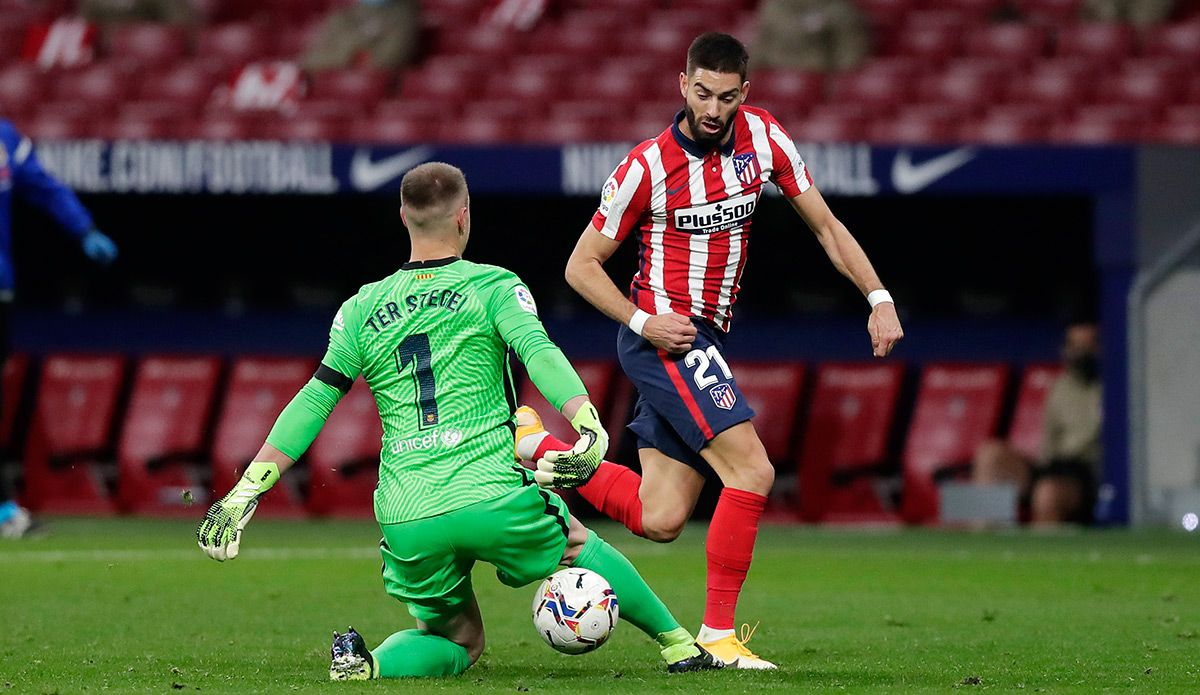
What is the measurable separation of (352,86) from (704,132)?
1072 cm

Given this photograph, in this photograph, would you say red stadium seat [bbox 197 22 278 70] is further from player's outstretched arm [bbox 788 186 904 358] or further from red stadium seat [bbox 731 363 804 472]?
player's outstretched arm [bbox 788 186 904 358]

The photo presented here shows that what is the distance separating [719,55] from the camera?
20.9ft

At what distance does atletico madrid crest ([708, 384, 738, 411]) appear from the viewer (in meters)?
6.60

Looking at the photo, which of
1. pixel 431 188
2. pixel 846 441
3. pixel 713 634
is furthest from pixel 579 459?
pixel 846 441

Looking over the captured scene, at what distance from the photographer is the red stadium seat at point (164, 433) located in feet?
50.6

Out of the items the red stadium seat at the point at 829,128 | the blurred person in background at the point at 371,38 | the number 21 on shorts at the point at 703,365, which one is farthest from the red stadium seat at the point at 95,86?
the number 21 on shorts at the point at 703,365

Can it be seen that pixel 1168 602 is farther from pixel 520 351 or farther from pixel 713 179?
pixel 520 351

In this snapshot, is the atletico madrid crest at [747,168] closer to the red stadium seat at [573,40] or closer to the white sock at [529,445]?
the white sock at [529,445]

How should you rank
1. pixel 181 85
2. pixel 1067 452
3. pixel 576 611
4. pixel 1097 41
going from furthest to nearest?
pixel 181 85 < pixel 1097 41 < pixel 1067 452 < pixel 576 611

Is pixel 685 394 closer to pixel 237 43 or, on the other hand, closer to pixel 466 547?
pixel 466 547

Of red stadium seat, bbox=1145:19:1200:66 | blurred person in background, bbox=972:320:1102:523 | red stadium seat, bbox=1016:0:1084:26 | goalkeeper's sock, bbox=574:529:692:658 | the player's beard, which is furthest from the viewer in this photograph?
red stadium seat, bbox=1016:0:1084:26

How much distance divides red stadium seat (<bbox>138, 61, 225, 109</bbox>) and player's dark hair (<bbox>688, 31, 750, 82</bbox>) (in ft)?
36.9

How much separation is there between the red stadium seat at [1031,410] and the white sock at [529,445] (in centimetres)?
855

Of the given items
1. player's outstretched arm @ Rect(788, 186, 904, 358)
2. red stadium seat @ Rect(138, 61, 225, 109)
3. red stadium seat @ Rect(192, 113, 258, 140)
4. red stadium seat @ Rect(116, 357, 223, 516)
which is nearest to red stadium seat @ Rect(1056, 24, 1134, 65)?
red stadium seat @ Rect(192, 113, 258, 140)
